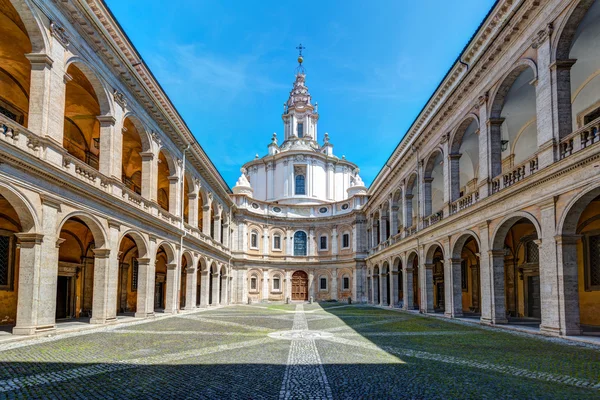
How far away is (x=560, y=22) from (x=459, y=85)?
22.7 ft

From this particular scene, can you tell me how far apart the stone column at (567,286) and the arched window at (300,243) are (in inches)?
1497

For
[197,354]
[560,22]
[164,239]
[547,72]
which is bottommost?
[197,354]

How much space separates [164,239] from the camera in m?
22.8

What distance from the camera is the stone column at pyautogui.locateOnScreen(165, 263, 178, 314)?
2423cm

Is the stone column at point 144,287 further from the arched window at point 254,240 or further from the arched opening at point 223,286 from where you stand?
the arched window at point 254,240

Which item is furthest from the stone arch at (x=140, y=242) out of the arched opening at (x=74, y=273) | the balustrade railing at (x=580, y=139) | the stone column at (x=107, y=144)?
the balustrade railing at (x=580, y=139)

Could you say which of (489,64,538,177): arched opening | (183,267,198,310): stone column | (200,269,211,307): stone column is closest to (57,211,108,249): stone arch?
(183,267,198,310): stone column

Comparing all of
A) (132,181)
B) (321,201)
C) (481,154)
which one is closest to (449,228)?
(481,154)

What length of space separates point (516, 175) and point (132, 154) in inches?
858

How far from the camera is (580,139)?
478 inches

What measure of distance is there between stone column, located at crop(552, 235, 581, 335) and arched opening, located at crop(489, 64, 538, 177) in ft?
11.0

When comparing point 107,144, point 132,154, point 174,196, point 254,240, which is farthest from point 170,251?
point 254,240

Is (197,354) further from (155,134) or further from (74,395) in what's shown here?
(155,134)

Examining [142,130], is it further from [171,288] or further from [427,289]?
[427,289]
